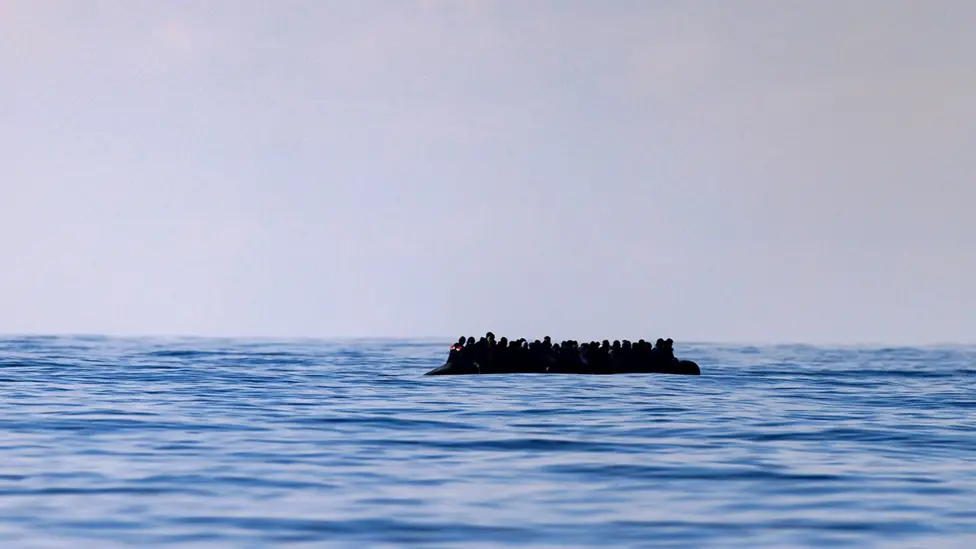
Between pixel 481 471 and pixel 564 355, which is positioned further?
pixel 564 355

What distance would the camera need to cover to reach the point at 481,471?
77.2 feet

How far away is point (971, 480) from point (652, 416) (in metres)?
14.5

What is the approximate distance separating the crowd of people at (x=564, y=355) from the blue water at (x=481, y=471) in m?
18.4

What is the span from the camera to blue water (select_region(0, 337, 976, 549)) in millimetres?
17500

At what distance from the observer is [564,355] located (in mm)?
65500

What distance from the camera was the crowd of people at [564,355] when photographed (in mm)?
63875

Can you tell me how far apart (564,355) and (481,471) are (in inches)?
1658

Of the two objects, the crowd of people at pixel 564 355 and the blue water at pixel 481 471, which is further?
the crowd of people at pixel 564 355

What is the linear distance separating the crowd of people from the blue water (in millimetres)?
18377

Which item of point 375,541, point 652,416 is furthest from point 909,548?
point 652,416

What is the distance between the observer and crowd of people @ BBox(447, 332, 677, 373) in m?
63.9

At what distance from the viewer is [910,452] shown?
27.7 metres

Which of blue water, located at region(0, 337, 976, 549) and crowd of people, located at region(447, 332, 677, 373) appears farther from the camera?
crowd of people, located at region(447, 332, 677, 373)

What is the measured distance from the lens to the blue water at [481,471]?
17.5 m
